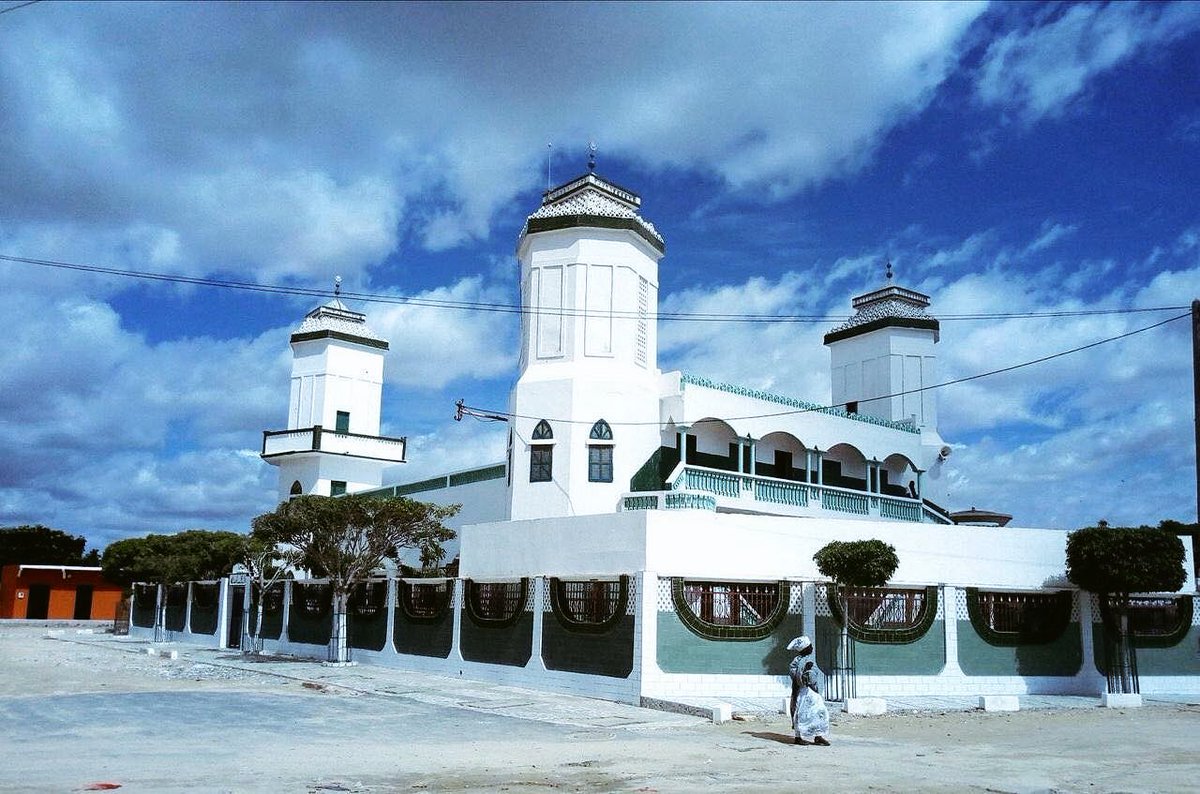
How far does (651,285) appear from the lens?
25.1 m

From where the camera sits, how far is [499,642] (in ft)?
65.5

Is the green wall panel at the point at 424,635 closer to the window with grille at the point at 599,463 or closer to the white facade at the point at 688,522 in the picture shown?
the white facade at the point at 688,522

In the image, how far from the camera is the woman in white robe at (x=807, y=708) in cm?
1220

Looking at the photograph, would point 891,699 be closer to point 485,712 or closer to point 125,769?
point 485,712

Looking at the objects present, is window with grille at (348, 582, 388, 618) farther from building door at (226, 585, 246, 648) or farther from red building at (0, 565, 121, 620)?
red building at (0, 565, 121, 620)

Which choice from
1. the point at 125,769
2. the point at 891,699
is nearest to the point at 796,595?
the point at 891,699

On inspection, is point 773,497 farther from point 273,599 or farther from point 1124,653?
point 273,599

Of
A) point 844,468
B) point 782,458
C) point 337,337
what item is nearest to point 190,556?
point 337,337

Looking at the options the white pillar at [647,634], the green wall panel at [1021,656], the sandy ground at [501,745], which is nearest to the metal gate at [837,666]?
the sandy ground at [501,745]

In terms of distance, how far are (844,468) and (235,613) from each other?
18.3 meters

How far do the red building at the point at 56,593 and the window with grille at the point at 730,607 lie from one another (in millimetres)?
46075

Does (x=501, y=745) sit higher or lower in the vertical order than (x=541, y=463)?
lower

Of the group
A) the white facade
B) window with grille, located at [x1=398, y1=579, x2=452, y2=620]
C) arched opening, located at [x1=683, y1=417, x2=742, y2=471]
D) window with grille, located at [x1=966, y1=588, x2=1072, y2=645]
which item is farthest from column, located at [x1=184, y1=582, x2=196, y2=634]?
window with grille, located at [x1=966, y1=588, x2=1072, y2=645]

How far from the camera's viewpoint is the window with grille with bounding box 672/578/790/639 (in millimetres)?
16984
